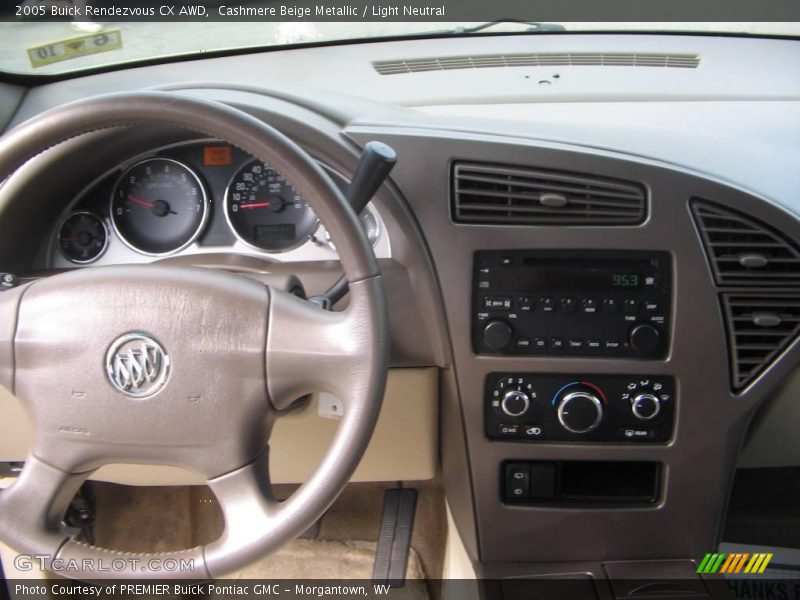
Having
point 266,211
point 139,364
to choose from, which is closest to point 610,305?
point 266,211

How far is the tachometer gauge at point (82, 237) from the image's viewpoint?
58.1 inches

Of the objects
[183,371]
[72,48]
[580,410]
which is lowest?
[580,410]

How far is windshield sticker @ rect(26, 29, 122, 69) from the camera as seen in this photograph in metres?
1.66

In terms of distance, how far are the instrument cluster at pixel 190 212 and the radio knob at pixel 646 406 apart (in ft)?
2.06

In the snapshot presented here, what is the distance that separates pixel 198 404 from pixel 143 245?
54 centimetres

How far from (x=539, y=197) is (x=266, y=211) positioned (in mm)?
532

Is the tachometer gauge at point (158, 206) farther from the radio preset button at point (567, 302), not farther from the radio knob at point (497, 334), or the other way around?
the radio preset button at point (567, 302)

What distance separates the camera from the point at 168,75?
179cm

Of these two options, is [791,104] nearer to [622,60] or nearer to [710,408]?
[622,60]

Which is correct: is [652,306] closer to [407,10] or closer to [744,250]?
[744,250]

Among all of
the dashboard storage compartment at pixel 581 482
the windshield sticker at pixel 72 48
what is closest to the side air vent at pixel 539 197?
the dashboard storage compartment at pixel 581 482

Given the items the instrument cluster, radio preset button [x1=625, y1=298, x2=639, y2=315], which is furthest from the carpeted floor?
radio preset button [x1=625, y1=298, x2=639, y2=315]

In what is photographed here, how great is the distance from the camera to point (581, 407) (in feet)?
4.32

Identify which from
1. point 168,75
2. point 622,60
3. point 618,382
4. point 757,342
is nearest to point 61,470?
point 618,382
